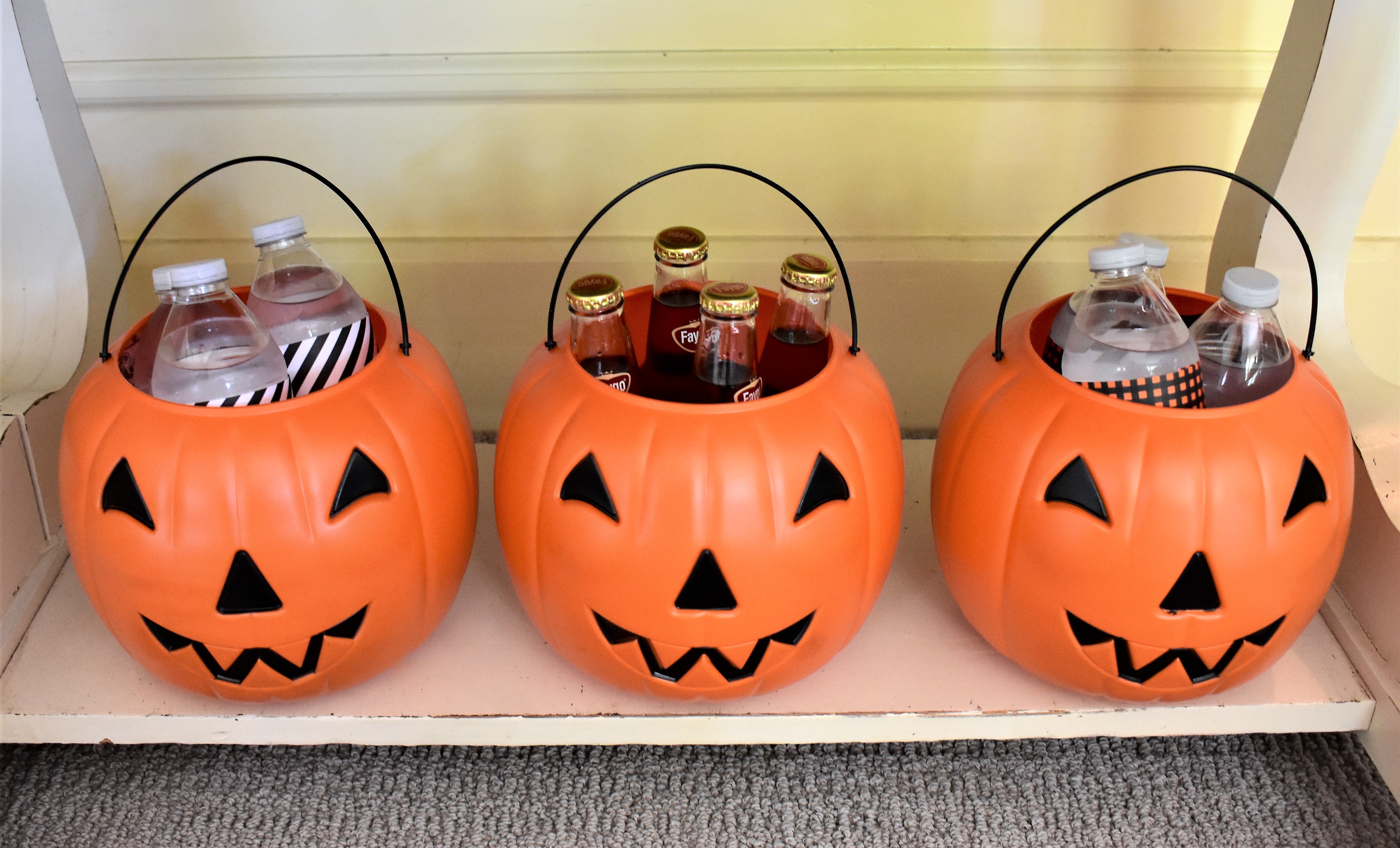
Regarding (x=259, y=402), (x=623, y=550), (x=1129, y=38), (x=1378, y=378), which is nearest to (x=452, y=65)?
(x=259, y=402)

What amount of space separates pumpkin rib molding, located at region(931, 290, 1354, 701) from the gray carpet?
15 cm

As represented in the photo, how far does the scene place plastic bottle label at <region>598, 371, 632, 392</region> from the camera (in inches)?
34.2

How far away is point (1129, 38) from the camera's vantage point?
3.76 feet

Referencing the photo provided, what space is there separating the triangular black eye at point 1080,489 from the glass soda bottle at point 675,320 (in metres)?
0.32

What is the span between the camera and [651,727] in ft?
2.95

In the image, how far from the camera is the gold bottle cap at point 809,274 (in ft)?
2.64

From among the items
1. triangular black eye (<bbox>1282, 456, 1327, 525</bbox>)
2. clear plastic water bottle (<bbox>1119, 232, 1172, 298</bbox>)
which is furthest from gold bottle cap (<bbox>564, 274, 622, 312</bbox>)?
triangular black eye (<bbox>1282, 456, 1327, 525</bbox>)

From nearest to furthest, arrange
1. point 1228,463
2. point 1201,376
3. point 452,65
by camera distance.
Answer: point 1228,463 → point 1201,376 → point 452,65

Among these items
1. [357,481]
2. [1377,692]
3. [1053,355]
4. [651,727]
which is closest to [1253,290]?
[1053,355]

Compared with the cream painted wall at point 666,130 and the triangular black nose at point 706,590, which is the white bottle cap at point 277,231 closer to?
the cream painted wall at point 666,130

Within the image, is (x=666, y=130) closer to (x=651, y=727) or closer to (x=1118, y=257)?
(x=1118, y=257)

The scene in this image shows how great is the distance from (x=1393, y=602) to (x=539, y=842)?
82 centimetres

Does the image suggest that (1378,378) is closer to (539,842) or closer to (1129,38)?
(1129,38)

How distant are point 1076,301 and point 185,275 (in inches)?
29.5
